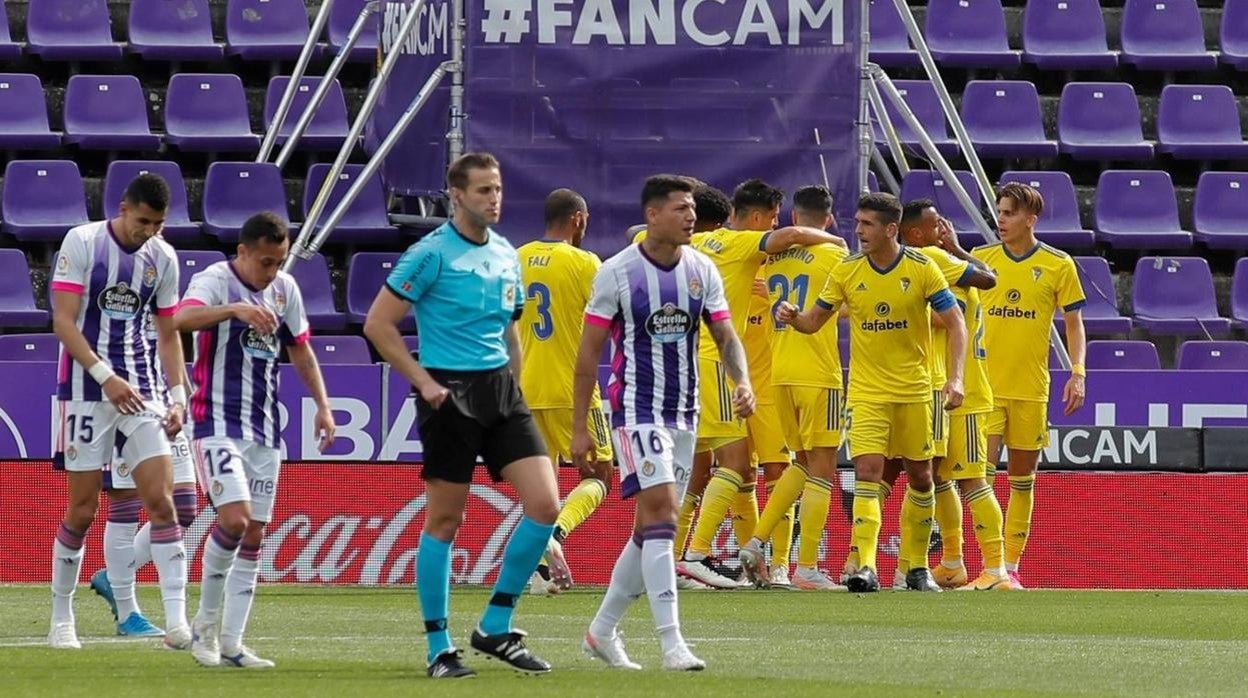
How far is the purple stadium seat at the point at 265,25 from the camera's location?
1930cm

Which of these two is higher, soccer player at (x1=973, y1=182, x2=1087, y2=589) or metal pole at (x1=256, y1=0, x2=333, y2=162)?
metal pole at (x1=256, y1=0, x2=333, y2=162)

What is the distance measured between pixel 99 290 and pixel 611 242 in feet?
21.4

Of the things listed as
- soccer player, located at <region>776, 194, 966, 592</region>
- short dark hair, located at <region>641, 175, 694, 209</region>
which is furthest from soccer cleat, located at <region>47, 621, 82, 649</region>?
soccer player, located at <region>776, 194, 966, 592</region>

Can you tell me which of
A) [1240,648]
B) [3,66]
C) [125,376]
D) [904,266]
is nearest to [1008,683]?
[1240,648]

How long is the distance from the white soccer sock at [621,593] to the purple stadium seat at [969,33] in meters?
12.2

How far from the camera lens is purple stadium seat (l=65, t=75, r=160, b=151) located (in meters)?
18.5

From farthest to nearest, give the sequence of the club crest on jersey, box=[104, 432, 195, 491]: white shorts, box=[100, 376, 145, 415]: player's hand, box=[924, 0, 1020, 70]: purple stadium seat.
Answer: box=[924, 0, 1020, 70]: purple stadium seat
box=[104, 432, 195, 491]: white shorts
the club crest on jersey
box=[100, 376, 145, 415]: player's hand

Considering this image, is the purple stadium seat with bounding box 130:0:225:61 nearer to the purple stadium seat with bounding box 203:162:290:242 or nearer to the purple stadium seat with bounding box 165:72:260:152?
the purple stadium seat with bounding box 165:72:260:152

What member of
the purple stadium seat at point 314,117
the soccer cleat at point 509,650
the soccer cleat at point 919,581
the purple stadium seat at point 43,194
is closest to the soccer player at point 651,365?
the soccer cleat at point 509,650

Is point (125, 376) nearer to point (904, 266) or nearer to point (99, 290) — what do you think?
point (99, 290)

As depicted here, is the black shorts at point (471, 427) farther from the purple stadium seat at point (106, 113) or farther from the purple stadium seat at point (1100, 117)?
the purple stadium seat at point (1100, 117)

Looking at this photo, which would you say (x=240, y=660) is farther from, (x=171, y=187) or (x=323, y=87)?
(x=171, y=187)

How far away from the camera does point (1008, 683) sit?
8.00 m

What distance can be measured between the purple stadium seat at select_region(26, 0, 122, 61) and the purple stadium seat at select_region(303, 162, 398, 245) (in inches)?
94.7
